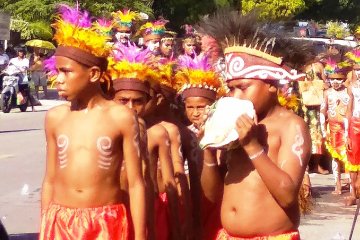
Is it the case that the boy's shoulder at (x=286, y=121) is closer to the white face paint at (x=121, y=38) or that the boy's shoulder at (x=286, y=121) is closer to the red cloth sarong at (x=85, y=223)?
the red cloth sarong at (x=85, y=223)

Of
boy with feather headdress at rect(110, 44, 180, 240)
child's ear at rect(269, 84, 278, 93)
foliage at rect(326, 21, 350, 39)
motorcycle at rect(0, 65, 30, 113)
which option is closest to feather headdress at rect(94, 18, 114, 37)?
boy with feather headdress at rect(110, 44, 180, 240)

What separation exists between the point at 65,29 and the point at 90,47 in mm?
187

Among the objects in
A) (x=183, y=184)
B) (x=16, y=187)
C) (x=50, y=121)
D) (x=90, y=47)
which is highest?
(x=90, y=47)

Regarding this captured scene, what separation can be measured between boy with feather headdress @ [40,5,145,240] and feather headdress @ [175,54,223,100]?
1650mm

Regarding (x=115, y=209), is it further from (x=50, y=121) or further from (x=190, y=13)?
(x=190, y=13)

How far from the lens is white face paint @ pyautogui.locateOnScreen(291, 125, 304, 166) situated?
16.3 feet

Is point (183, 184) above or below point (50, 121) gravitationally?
below

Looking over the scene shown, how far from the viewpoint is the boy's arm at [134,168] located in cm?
513

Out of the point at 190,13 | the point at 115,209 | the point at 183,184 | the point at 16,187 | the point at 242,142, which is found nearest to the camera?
the point at 242,142

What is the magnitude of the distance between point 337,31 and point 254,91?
157 ft

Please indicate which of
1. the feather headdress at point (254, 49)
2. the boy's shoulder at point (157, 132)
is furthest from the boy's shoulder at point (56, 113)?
the boy's shoulder at point (157, 132)

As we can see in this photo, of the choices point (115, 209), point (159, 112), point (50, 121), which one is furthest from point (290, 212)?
point (159, 112)

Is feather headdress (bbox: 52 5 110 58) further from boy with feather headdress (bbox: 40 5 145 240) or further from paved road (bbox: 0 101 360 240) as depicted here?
paved road (bbox: 0 101 360 240)

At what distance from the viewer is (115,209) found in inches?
206
